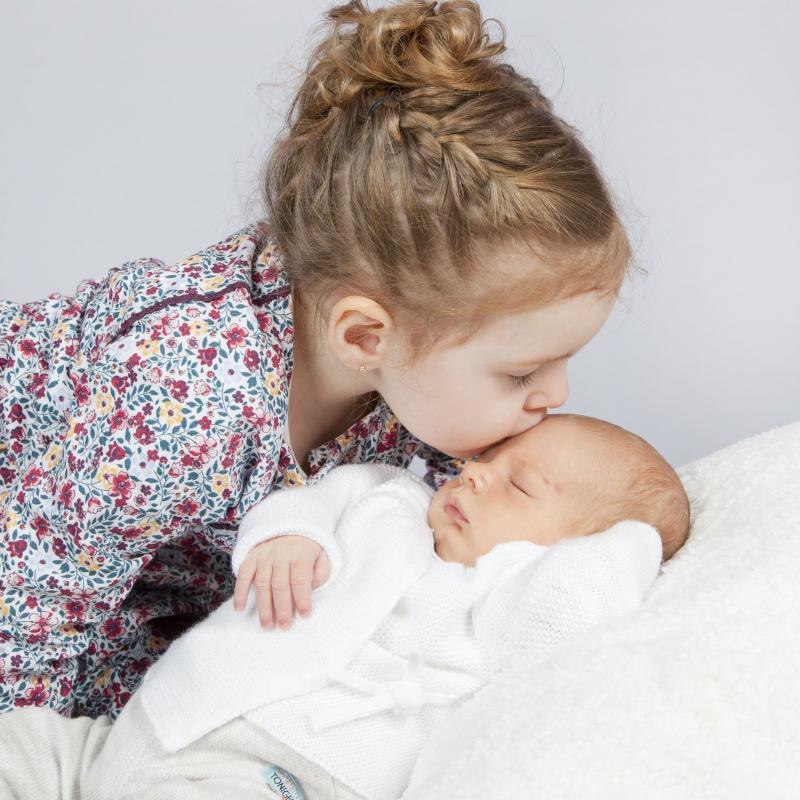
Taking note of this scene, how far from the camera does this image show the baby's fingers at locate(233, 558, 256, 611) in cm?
144

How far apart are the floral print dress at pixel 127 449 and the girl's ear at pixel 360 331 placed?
9 cm

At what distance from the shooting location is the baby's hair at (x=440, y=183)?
4.66 feet

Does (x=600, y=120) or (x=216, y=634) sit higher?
(x=600, y=120)

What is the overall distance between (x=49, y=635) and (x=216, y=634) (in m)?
0.28

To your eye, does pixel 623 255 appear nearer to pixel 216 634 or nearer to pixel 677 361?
pixel 216 634

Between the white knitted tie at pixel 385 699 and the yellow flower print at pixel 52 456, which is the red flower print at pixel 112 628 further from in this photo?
the white knitted tie at pixel 385 699

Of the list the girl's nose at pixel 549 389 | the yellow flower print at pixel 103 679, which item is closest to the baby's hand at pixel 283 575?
the girl's nose at pixel 549 389

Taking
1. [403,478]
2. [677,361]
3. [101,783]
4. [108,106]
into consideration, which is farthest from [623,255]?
[108,106]

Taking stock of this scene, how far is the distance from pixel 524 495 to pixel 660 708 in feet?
1.11

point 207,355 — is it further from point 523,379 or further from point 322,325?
point 523,379

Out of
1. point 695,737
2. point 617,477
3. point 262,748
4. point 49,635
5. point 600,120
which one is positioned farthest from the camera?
point 600,120

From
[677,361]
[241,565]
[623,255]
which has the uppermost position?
[623,255]

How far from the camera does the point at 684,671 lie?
127 centimetres

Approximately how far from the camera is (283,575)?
1.43 m
